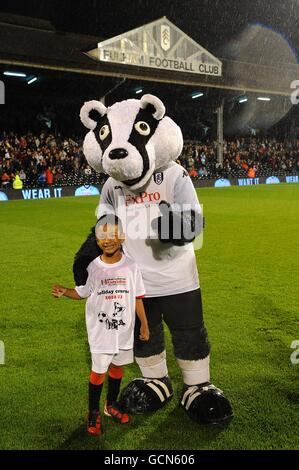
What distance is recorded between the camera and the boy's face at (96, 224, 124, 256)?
2.50 metres

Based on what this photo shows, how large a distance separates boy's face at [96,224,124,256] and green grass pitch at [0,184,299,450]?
0.94 meters

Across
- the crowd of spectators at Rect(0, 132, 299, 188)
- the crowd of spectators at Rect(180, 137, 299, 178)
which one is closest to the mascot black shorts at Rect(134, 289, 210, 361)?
the crowd of spectators at Rect(0, 132, 299, 188)

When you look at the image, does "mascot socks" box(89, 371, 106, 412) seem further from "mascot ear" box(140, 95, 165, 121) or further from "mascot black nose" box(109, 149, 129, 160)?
"mascot ear" box(140, 95, 165, 121)

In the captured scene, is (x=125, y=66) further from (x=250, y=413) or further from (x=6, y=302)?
(x=250, y=413)

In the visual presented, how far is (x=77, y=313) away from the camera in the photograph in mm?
4742

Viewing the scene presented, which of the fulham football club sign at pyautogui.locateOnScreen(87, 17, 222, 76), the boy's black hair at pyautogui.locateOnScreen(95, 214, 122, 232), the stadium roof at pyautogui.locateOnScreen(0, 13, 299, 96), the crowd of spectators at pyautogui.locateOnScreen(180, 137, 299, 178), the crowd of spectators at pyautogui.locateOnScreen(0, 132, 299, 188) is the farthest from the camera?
the crowd of spectators at pyautogui.locateOnScreen(180, 137, 299, 178)

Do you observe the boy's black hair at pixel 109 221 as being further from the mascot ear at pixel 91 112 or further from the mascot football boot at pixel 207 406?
the mascot football boot at pixel 207 406

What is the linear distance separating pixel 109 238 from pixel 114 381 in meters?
0.80

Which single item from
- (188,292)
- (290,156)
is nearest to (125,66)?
(290,156)

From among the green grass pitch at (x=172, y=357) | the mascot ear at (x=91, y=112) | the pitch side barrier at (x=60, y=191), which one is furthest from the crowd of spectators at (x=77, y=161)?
the mascot ear at (x=91, y=112)

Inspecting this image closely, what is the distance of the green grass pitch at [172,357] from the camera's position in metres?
2.56

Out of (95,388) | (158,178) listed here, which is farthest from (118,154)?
(95,388)

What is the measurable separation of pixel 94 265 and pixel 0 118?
23.1 m

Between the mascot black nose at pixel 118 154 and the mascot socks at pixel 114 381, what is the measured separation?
1.08m
